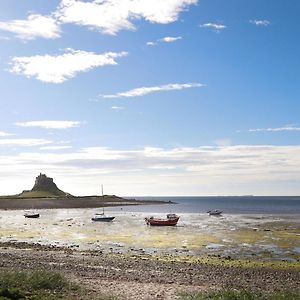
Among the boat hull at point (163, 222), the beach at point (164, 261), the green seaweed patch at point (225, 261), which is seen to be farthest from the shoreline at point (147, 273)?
the boat hull at point (163, 222)

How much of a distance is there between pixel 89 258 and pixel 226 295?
2198 centimetres

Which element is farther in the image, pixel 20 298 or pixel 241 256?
pixel 241 256

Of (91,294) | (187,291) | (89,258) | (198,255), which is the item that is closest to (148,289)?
(187,291)

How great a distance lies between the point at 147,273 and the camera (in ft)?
103

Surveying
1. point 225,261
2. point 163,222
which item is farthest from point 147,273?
point 163,222

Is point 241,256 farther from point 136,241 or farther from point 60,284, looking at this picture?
point 60,284

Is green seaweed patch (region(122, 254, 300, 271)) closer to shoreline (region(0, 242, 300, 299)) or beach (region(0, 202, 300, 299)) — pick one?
beach (region(0, 202, 300, 299))

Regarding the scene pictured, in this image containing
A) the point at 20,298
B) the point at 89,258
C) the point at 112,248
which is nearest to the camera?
the point at 20,298

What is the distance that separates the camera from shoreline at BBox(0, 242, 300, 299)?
25.4m

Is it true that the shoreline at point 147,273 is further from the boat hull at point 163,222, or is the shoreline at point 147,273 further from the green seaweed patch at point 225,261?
the boat hull at point 163,222

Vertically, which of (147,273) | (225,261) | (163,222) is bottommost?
(225,261)

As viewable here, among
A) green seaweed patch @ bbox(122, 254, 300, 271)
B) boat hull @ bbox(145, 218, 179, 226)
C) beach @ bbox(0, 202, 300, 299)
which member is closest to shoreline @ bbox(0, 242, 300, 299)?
beach @ bbox(0, 202, 300, 299)

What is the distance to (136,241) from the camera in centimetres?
5772

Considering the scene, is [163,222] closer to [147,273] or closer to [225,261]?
[225,261]
